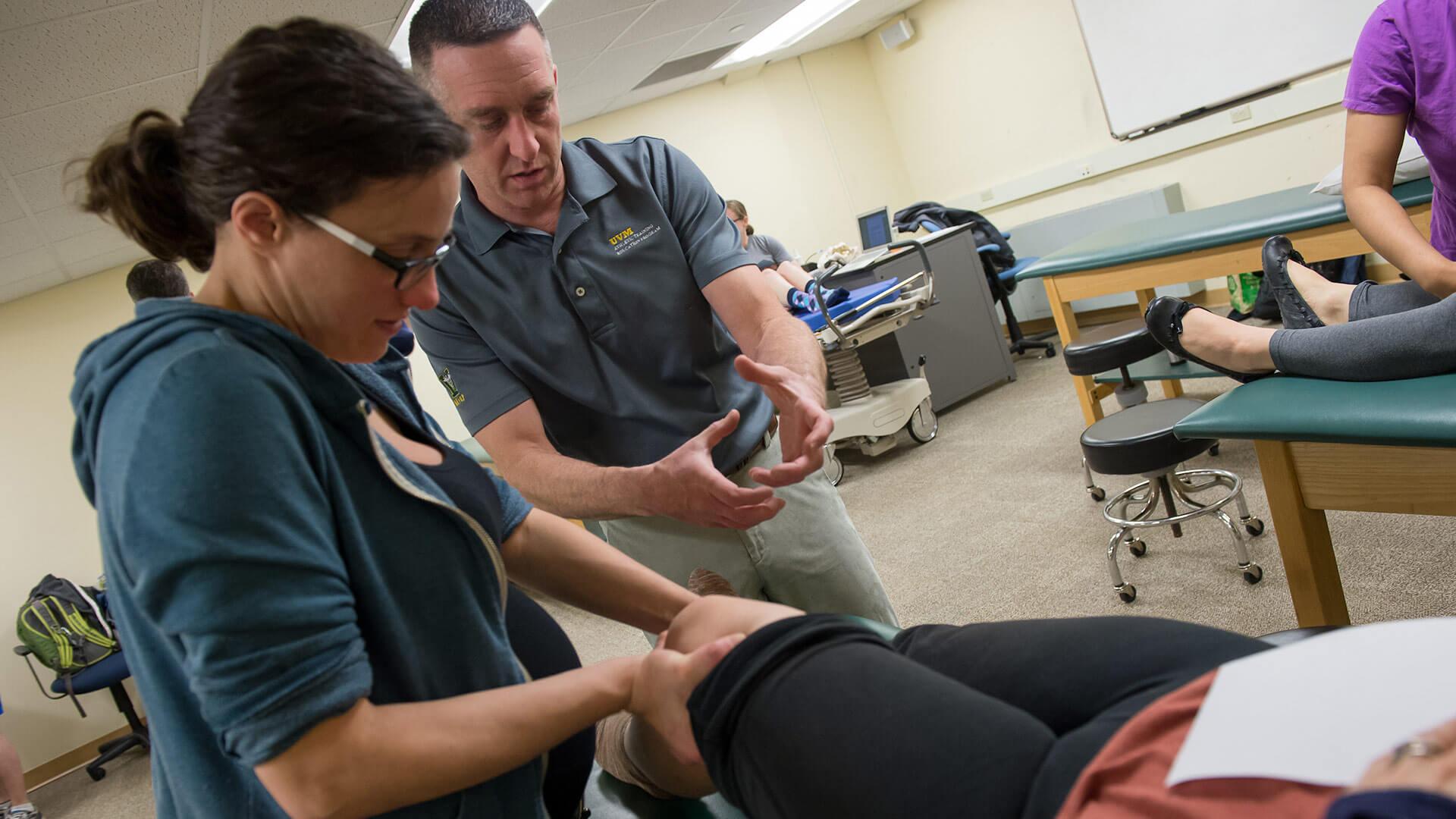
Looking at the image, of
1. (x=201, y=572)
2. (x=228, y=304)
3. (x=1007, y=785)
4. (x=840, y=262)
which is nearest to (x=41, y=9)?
(x=228, y=304)

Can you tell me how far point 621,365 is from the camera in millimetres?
1612

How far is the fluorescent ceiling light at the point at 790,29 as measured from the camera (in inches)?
244

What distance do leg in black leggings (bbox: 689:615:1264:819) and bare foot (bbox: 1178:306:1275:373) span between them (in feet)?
4.03

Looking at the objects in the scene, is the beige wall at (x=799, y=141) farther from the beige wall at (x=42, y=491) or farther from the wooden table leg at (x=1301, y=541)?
the wooden table leg at (x=1301, y=541)

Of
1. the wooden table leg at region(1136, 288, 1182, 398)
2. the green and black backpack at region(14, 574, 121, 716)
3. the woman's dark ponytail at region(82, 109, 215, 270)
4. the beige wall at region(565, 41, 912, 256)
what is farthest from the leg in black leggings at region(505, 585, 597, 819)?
the beige wall at region(565, 41, 912, 256)

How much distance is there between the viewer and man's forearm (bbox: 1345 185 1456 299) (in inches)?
74.3

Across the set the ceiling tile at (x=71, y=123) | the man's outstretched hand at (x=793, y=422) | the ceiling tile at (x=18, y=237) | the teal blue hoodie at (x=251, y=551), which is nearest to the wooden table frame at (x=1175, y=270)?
the man's outstretched hand at (x=793, y=422)

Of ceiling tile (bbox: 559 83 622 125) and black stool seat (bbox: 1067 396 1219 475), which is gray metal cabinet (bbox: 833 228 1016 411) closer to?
ceiling tile (bbox: 559 83 622 125)

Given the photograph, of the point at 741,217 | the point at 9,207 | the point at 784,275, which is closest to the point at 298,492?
the point at 9,207

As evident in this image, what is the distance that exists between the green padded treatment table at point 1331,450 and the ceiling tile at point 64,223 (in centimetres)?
454

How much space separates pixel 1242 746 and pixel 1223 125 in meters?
5.75

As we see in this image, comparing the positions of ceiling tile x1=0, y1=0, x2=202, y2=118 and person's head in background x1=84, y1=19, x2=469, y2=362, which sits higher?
ceiling tile x1=0, y1=0, x2=202, y2=118

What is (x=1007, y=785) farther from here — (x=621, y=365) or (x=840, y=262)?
(x=840, y=262)

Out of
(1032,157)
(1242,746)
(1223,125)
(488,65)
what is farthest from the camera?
(1032,157)
